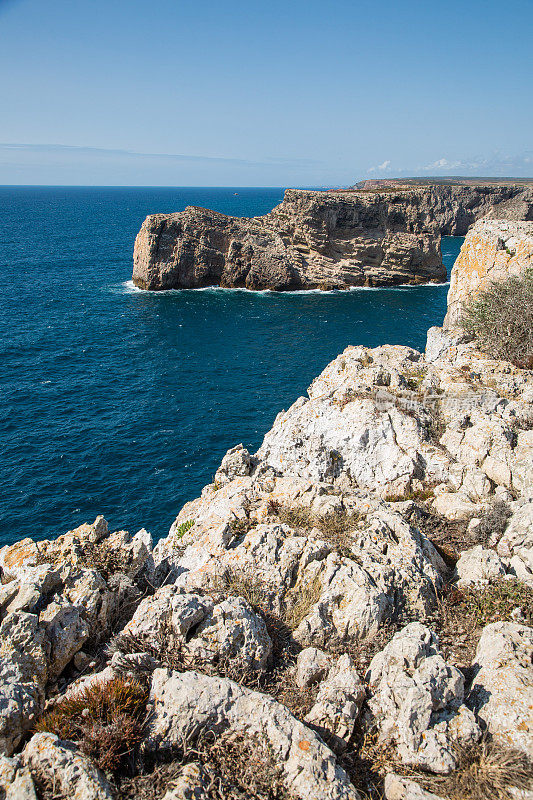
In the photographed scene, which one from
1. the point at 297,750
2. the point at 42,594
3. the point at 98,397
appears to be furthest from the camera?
the point at 98,397

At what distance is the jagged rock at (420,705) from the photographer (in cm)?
565

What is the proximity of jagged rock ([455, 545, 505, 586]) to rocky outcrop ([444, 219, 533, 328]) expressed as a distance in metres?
16.4

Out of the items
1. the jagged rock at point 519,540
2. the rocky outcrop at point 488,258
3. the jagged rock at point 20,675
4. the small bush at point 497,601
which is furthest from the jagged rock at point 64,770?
the rocky outcrop at point 488,258

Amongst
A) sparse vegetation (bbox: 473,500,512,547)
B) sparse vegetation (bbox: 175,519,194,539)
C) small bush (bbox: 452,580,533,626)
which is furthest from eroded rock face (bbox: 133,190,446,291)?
small bush (bbox: 452,580,533,626)

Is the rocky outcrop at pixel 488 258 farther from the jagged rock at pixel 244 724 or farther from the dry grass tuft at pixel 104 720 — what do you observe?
the dry grass tuft at pixel 104 720

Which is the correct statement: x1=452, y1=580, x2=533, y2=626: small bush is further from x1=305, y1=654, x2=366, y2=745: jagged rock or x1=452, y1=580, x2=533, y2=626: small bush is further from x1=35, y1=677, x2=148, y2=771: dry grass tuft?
x1=35, y1=677, x2=148, y2=771: dry grass tuft

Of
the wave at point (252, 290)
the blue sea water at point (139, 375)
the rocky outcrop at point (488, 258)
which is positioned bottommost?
the blue sea water at point (139, 375)

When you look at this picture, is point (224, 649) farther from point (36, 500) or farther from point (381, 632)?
point (36, 500)

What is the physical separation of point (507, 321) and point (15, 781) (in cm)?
1944

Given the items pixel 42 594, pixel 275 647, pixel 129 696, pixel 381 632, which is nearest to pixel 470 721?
pixel 381 632

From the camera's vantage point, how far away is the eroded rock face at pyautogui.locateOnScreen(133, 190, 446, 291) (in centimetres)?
7519

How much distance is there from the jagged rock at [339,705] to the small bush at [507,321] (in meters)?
14.4

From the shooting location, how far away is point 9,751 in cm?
539

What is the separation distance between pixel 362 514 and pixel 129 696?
19.0 ft
